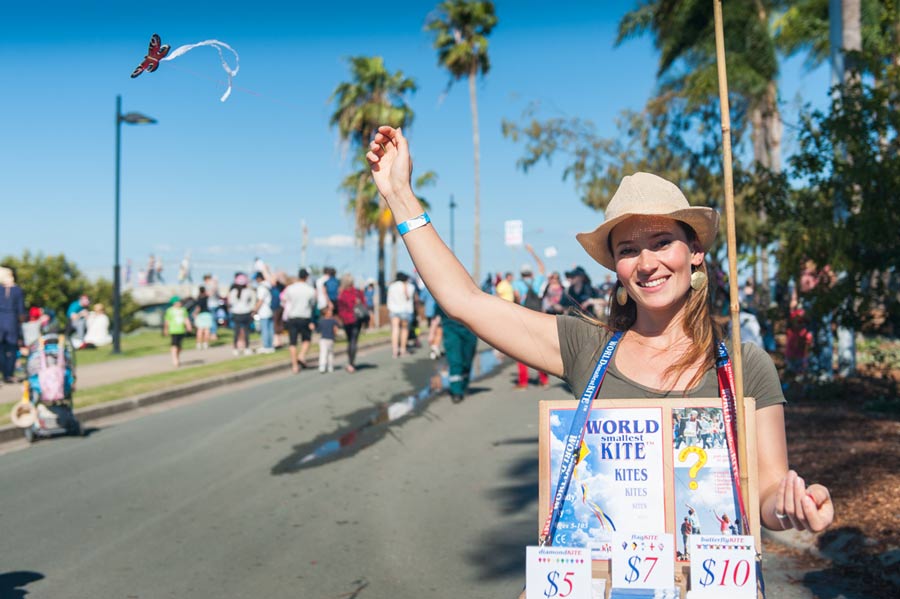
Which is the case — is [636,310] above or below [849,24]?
below

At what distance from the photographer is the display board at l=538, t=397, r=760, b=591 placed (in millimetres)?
2305

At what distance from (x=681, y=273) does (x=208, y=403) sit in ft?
39.5

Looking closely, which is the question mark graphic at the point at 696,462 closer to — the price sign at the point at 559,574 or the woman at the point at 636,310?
the woman at the point at 636,310

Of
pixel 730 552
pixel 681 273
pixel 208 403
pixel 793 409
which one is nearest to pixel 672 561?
pixel 730 552

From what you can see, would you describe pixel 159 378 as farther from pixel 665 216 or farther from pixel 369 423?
pixel 665 216

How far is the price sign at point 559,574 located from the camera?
2.19 metres

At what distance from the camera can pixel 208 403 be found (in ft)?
45.0

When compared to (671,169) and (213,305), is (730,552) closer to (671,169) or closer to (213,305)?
(671,169)

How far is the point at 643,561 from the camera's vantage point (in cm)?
223

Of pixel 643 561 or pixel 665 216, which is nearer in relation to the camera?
pixel 643 561

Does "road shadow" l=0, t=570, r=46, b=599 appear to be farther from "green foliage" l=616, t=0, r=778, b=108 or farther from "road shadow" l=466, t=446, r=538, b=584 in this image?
"green foliage" l=616, t=0, r=778, b=108

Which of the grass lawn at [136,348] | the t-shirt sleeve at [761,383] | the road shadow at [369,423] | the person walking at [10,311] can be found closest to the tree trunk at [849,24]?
the road shadow at [369,423]

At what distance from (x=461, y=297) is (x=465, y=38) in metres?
38.1

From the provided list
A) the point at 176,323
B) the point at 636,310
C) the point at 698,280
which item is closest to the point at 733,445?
the point at 698,280
